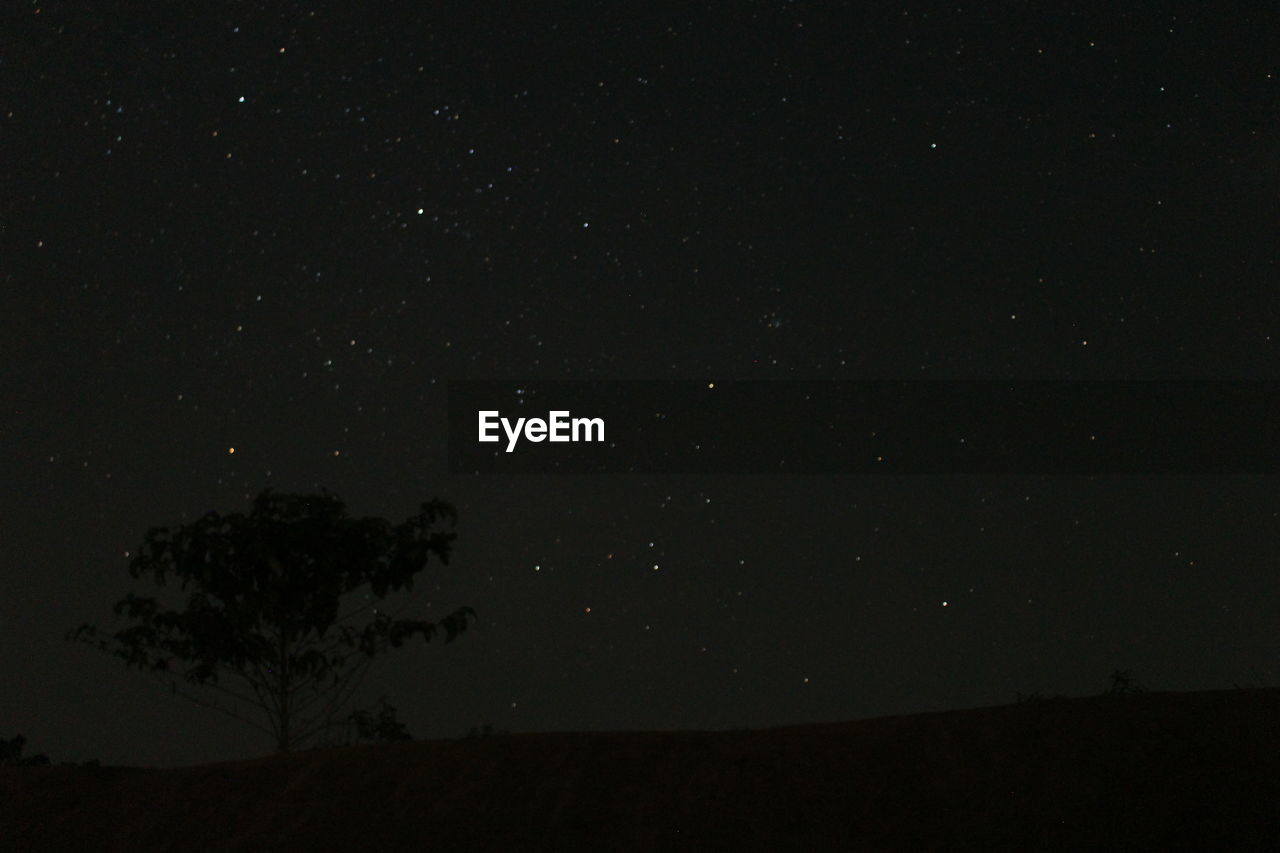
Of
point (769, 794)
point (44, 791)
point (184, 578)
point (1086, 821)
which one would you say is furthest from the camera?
point (184, 578)

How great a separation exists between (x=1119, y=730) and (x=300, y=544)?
1077 centimetres

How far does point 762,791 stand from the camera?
39.7 ft

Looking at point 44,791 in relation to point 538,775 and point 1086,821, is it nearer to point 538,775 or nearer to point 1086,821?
point 538,775

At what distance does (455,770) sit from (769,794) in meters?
3.24

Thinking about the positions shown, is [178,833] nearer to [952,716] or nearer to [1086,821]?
[952,716]

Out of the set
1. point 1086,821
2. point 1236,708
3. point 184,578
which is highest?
point 184,578

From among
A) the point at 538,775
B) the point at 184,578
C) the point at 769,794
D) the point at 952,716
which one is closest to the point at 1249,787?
the point at 952,716

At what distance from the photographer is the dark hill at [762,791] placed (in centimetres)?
1098

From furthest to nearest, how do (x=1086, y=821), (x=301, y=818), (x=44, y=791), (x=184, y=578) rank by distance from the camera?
(x=184, y=578) < (x=44, y=791) < (x=301, y=818) < (x=1086, y=821)

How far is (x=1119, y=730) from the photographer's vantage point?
12.3 m

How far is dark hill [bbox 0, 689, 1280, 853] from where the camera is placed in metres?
11.0

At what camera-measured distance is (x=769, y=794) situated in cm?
1201

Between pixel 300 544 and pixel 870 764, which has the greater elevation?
pixel 300 544

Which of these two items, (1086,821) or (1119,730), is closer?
(1086,821)
